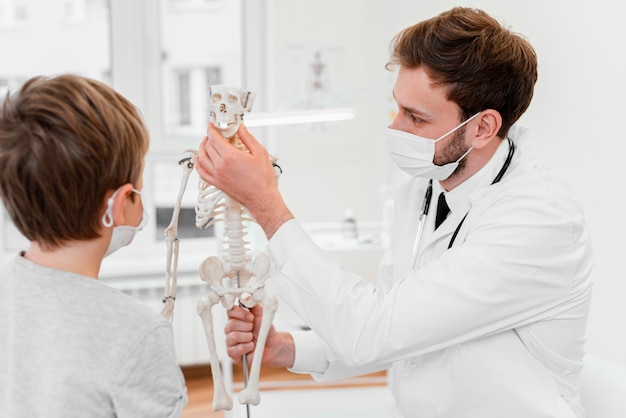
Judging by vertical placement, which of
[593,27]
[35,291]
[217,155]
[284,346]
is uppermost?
[593,27]

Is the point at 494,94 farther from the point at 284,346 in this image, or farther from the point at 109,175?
the point at 109,175

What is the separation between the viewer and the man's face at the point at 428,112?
51.3 inches

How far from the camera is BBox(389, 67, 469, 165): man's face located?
1.30 m

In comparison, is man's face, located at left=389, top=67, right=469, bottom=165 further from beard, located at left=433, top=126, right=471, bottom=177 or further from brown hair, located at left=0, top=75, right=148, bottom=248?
brown hair, located at left=0, top=75, right=148, bottom=248

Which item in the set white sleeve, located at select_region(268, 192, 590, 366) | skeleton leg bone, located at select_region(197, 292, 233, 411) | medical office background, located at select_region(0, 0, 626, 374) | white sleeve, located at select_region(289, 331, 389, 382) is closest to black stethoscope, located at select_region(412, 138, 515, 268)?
white sleeve, located at select_region(268, 192, 590, 366)

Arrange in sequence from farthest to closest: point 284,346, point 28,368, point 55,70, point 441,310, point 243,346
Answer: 1. point 55,70
2. point 284,346
3. point 243,346
4. point 441,310
5. point 28,368

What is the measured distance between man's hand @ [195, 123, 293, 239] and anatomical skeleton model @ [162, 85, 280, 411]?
0.03 m

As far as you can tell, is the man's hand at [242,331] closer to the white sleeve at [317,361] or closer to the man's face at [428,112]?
the white sleeve at [317,361]

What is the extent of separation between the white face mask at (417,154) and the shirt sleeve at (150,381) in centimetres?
66

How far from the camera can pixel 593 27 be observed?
187 cm

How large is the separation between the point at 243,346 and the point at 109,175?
495mm

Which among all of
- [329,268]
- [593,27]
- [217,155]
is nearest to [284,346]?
[329,268]

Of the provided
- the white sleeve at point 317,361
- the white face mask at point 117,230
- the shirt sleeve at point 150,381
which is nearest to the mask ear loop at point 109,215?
the white face mask at point 117,230

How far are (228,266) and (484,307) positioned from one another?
18.5 inches
